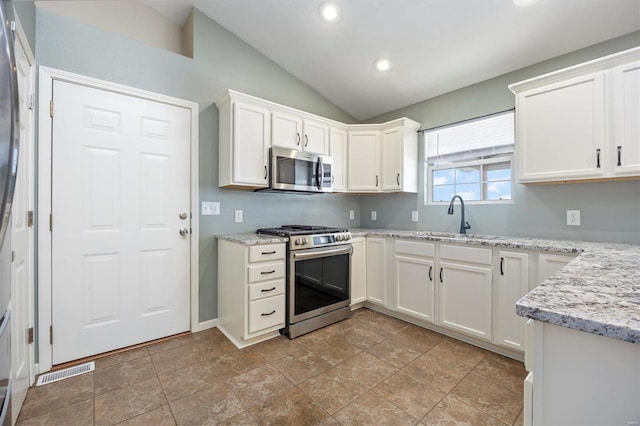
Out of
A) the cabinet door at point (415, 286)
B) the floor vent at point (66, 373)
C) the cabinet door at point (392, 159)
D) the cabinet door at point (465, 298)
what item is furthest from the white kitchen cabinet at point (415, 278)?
the floor vent at point (66, 373)

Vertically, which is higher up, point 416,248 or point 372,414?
point 416,248

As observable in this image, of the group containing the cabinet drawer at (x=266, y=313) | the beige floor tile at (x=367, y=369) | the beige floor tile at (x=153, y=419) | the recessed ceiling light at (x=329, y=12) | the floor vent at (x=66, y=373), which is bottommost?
the beige floor tile at (x=153, y=419)

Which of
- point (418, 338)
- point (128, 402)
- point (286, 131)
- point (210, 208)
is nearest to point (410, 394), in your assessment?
point (418, 338)

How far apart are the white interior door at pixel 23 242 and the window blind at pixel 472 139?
348 cm

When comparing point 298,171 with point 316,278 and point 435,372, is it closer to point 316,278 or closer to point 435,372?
point 316,278

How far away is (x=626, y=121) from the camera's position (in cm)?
189

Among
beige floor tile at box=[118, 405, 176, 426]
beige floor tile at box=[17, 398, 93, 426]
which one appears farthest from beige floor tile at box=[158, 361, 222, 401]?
beige floor tile at box=[17, 398, 93, 426]

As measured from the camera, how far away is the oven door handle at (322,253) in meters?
2.52

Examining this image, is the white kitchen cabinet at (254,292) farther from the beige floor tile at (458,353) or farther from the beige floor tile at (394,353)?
the beige floor tile at (458,353)

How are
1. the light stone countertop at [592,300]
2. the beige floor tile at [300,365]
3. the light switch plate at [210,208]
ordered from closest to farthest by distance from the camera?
the light stone countertop at [592,300] < the beige floor tile at [300,365] < the light switch plate at [210,208]

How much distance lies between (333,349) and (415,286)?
101cm

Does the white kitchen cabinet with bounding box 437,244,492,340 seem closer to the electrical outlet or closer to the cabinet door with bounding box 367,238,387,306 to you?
the cabinet door with bounding box 367,238,387,306

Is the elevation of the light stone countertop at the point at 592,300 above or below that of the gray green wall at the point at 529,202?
below

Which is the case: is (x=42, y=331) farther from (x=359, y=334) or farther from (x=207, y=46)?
(x=207, y=46)
